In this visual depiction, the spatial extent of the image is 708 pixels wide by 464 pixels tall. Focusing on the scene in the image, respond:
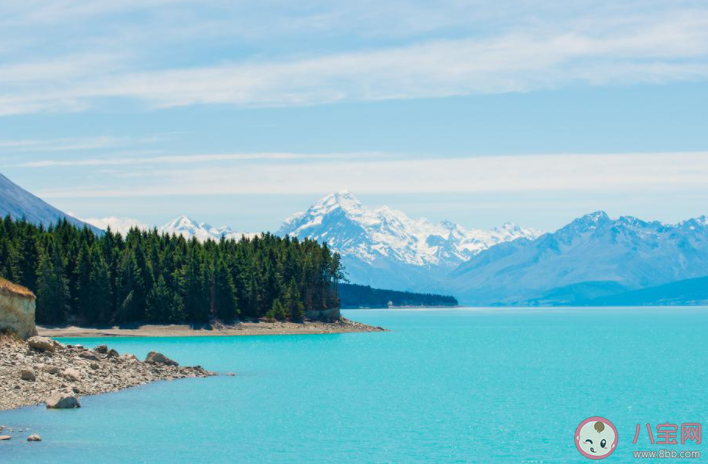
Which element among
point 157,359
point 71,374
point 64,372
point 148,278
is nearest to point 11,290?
point 64,372

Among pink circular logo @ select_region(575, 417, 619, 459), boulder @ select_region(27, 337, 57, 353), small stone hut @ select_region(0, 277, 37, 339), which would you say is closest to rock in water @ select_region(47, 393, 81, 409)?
boulder @ select_region(27, 337, 57, 353)

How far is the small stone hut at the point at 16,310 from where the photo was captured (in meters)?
66.6

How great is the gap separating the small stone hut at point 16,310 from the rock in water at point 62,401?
15.7 meters

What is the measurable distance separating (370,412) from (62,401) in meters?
18.7

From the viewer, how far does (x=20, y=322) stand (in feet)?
223

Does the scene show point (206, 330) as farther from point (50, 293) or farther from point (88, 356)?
point (88, 356)

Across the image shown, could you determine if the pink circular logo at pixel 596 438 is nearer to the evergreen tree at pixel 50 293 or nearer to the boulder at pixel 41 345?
the boulder at pixel 41 345

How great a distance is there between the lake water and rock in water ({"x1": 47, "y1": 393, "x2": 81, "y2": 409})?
0.99 metres

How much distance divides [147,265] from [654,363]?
87.0 m

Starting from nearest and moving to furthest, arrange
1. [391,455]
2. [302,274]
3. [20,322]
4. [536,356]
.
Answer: [391,455]
[20,322]
[536,356]
[302,274]

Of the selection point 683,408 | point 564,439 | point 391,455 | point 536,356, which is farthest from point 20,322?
point 536,356

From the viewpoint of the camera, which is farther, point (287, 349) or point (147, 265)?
point (147, 265)

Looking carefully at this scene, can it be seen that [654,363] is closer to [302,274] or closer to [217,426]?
[217,426]

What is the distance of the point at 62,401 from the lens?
173 ft
